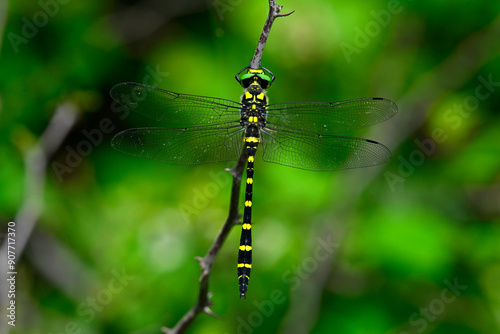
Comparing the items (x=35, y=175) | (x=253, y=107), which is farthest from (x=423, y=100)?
(x=35, y=175)

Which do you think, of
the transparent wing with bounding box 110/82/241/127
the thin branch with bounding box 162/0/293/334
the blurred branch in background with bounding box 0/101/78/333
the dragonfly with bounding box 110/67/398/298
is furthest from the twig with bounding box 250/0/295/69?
the blurred branch in background with bounding box 0/101/78/333

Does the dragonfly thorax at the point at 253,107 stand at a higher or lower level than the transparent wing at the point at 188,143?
higher

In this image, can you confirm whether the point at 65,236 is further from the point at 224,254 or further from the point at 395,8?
the point at 395,8

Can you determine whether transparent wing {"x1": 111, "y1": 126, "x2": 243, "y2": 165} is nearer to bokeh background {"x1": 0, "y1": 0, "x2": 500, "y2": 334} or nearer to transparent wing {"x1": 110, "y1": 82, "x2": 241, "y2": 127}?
transparent wing {"x1": 110, "y1": 82, "x2": 241, "y2": 127}

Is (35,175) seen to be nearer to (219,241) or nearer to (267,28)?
(219,241)

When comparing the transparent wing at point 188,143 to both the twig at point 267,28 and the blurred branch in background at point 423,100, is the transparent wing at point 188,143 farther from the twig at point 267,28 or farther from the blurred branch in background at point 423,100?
the blurred branch in background at point 423,100

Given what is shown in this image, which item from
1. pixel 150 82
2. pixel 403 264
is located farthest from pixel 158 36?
pixel 403 264

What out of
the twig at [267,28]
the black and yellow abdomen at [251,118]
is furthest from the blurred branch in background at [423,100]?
the twig at [267,28]
